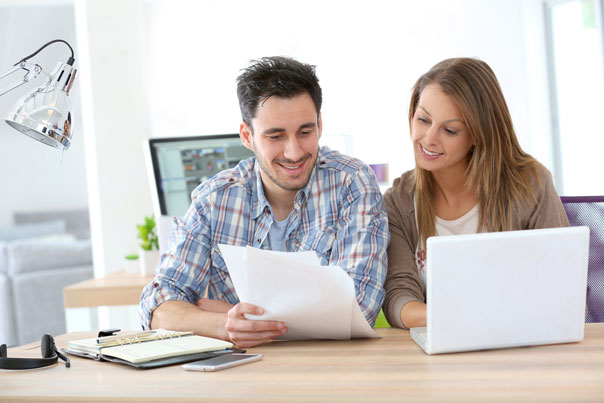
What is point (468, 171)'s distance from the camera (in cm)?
194

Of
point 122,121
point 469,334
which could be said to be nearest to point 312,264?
point 469,334

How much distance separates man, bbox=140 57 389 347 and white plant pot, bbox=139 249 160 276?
1039 millimetres

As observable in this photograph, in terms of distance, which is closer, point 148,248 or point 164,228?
point 164,228

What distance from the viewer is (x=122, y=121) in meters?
3.70

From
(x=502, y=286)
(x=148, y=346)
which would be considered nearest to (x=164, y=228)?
(x=148, y=346)

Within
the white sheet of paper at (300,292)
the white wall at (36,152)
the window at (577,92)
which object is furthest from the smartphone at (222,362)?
the white wall at (36,152)

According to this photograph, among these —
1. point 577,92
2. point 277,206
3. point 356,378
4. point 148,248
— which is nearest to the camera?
point 356,378

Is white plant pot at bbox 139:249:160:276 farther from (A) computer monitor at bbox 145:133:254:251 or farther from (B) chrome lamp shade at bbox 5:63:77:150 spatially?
(B) chrome lamp shade at bbox 5:63:77:150

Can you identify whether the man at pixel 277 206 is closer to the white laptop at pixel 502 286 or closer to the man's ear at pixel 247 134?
the man's ear at pixel 247 134

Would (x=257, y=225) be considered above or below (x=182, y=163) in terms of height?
below

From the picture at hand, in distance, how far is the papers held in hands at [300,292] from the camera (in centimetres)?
130

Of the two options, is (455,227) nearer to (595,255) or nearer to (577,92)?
(595,255)

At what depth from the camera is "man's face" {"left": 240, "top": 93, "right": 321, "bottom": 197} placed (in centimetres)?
179

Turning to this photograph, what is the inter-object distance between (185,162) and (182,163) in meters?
0.01
